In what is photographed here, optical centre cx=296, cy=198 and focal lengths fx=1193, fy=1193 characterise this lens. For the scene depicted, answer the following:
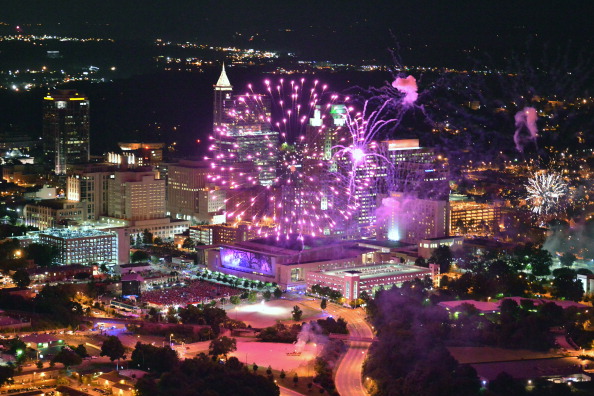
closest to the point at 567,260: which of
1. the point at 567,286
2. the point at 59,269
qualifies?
the point at 567,286

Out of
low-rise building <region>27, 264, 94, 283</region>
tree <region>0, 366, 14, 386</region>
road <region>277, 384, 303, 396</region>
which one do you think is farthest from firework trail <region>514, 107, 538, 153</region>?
tree <region>0, 366, 14, 386</region>

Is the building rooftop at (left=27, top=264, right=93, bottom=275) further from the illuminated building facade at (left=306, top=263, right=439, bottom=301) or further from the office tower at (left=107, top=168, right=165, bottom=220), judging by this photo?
the office tower at (left=107, top=168, right=165, bottom=220)

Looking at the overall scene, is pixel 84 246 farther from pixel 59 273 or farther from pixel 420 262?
pixel 420 262

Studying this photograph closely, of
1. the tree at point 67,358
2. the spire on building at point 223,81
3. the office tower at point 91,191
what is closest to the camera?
the tree at point 67,358

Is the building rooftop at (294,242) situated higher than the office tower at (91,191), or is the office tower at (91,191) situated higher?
the office tower at (91,191)

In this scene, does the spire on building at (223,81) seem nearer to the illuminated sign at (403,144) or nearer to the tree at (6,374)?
the illuminated sign at (403,144)

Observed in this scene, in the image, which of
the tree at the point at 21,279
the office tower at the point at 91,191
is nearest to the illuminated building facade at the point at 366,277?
the tree at the point at 21,279
